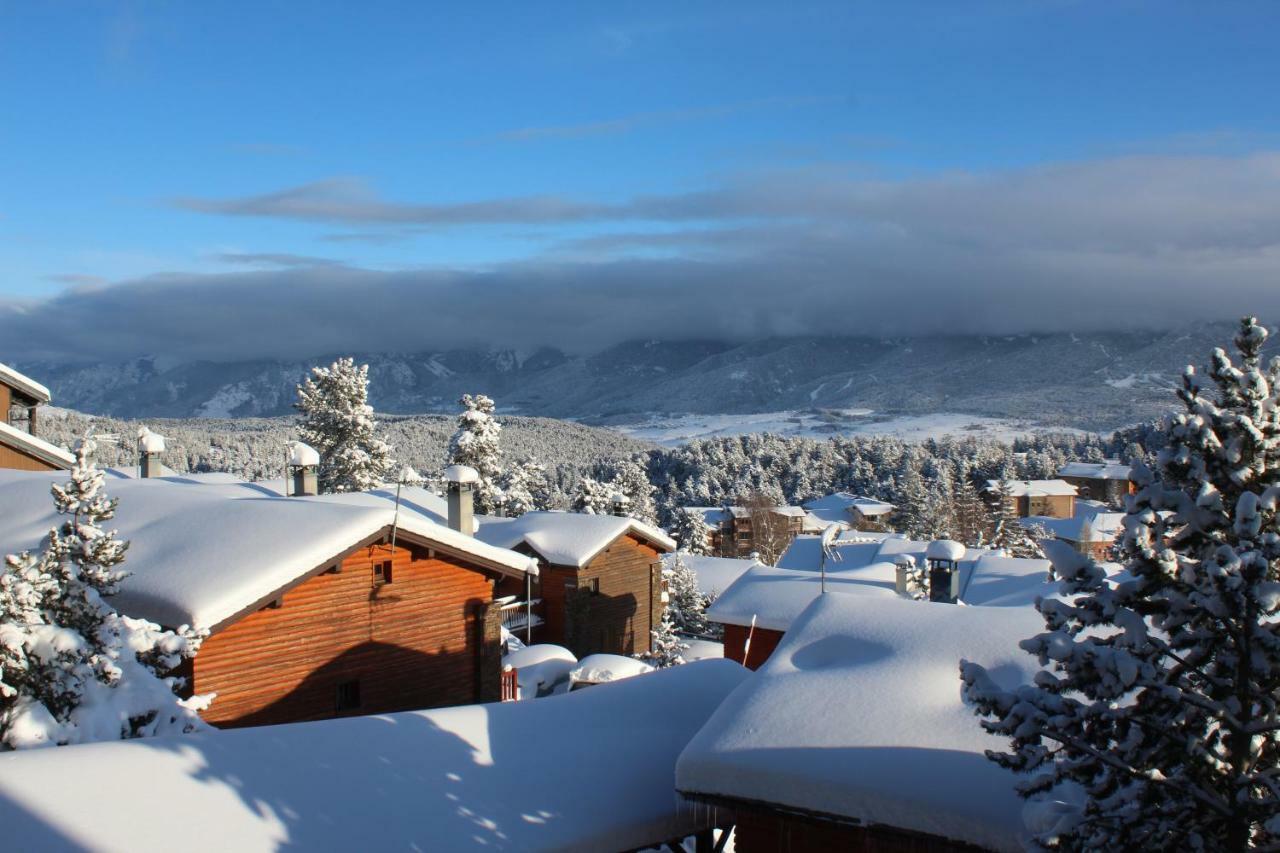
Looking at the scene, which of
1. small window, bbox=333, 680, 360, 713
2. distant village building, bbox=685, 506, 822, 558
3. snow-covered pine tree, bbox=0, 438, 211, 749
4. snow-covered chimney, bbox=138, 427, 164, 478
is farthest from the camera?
distant village building, bbox=685, 506, 822, 558

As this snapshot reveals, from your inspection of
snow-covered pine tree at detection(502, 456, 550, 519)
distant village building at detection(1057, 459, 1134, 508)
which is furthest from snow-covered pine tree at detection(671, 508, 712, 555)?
distant village building at detection(1057, 459, 1134, 508)

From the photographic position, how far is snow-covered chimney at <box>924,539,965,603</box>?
23.0 m

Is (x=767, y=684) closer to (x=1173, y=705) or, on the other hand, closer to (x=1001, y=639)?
(x=1001, y=639)

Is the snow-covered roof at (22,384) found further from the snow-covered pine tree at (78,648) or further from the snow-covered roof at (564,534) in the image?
the snow-covered pine tree at (78,648)

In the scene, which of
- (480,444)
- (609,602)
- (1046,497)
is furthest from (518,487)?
(1046,497)

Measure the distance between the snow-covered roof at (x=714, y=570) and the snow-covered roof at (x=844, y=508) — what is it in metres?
38.4

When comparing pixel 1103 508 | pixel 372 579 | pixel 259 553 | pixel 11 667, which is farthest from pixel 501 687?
pixel 1103 508

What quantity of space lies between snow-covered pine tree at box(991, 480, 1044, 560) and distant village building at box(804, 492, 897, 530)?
45.1 ft

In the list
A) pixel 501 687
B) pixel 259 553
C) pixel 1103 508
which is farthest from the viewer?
pixel 1103 508

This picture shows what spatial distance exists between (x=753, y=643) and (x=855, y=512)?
74632 mm

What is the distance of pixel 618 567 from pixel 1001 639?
21607 millimetres

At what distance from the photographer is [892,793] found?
8008 millimetres

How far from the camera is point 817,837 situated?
888cm

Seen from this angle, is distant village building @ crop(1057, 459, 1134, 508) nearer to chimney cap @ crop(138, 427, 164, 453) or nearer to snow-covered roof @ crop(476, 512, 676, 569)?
snow-covered roof @ crop(476, 512, 676, 569)
